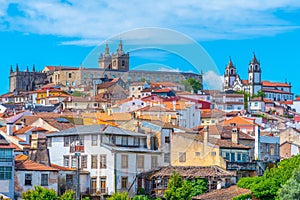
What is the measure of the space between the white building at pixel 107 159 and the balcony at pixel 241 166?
390 cm

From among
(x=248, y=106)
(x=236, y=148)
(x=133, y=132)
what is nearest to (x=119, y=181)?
(x=133, y=132)

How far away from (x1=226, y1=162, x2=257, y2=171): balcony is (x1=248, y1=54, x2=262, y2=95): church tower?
90.6m

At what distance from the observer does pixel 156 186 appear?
3725cm

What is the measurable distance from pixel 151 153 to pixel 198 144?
1.90 meters

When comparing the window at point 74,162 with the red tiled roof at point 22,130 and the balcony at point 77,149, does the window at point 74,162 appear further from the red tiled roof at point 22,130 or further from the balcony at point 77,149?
the red tiled roof at point 22,130

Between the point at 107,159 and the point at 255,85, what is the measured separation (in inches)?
3949

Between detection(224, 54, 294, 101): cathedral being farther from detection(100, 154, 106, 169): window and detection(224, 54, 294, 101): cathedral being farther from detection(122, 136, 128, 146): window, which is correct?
detection(122, 136, 128, 146): window

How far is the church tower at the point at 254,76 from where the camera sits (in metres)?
134

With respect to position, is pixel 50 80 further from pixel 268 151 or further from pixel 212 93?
pixel 212 93

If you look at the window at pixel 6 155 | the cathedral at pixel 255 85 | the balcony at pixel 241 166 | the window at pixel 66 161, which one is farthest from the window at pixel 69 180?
the cathedral at pixel 255 85

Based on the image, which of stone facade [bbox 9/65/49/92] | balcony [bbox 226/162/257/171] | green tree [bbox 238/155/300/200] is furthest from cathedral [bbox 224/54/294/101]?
green tree [bbox 238/155/300/200]

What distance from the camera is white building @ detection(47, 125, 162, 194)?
35.4 metres

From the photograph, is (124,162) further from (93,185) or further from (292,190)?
(292,190)

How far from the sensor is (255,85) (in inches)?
5305
